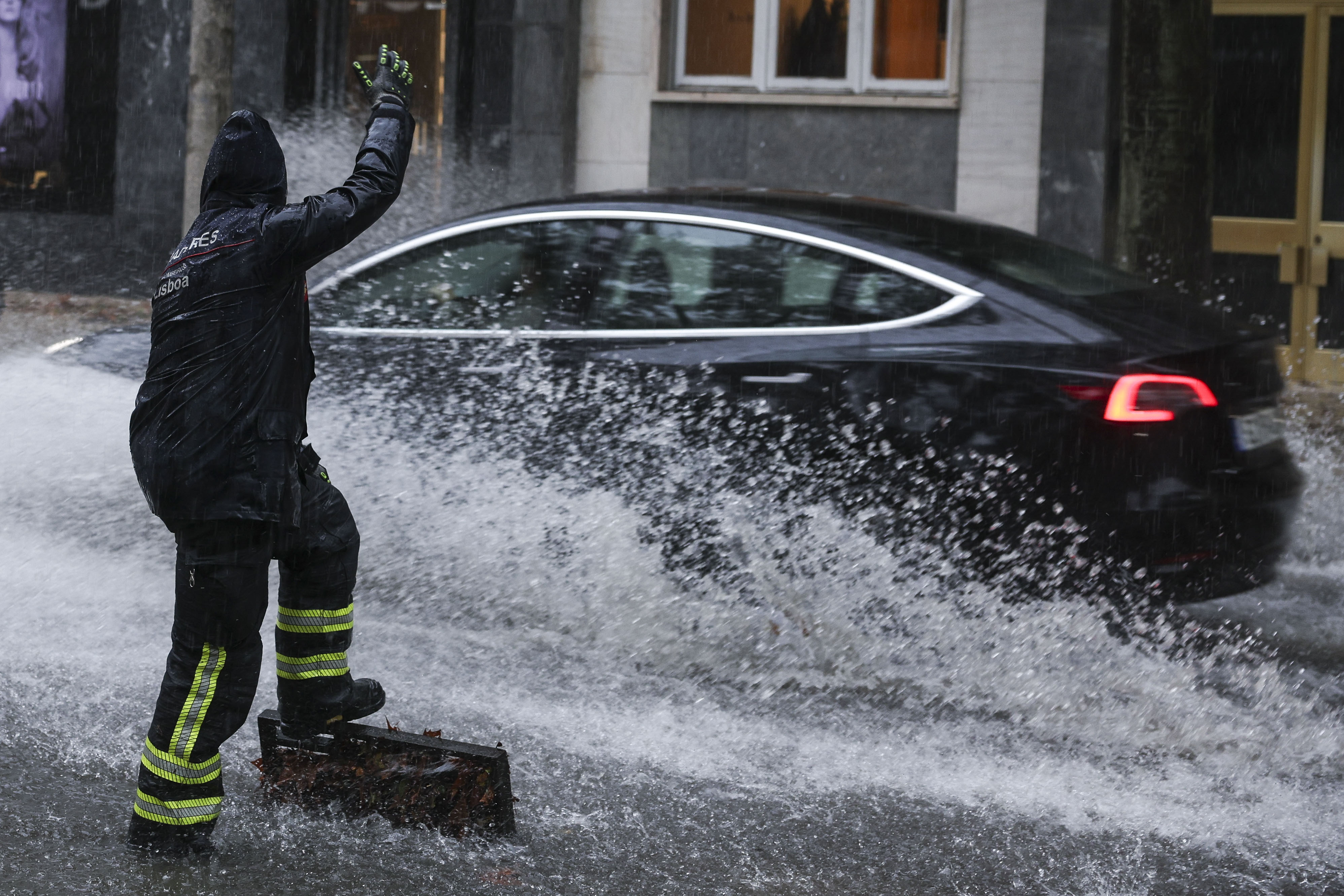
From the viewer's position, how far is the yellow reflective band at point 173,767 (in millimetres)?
3586

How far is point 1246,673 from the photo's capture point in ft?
17.2

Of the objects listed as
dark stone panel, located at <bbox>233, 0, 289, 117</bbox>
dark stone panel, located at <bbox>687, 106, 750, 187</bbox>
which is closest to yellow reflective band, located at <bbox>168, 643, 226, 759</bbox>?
dark stone panel, located at <bbox>687, 106, 750, 187</bbox>

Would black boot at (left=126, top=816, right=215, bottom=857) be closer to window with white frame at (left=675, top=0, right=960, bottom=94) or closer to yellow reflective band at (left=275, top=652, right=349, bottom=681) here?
yellow reflective band at (left=275, top=652, right=349, bottom=681)

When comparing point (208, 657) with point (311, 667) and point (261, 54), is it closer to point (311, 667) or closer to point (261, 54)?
point (311, 667)

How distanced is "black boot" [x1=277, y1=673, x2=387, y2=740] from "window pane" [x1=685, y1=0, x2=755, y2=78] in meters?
10.1

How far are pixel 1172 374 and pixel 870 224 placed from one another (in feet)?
4.12

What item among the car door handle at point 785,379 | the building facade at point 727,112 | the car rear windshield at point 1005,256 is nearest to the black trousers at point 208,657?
the car door handle at point 785,379

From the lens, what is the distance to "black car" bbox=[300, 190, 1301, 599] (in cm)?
484

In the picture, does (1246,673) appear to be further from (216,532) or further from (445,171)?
(445,171)

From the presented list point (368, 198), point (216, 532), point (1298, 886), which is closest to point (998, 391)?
point (1298, 886)

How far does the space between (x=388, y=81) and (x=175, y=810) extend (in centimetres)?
188

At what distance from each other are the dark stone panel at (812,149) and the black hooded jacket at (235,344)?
28.8 feet

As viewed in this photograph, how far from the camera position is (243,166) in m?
3.66

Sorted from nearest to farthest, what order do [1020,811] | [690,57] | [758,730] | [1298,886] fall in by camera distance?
[1298,886]
[1020,811]
[758,730]
[690,57]
